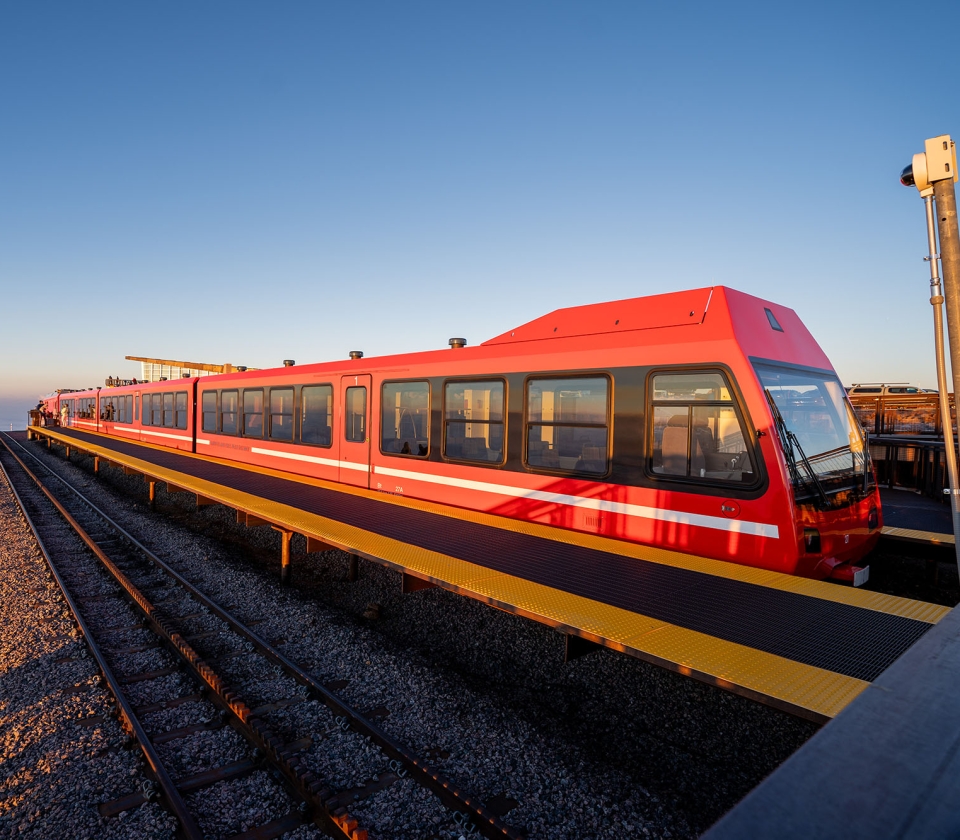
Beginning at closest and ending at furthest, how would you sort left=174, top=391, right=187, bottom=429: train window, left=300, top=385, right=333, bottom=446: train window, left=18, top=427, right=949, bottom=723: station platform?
left=18, top=427, right=949, bottom=723: station platform → left=300, top=385, right=333, bottom=446: train window → left=174, top=391, right=187, bottom=429: train window

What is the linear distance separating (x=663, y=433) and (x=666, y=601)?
1772mm

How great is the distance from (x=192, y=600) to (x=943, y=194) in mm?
8201

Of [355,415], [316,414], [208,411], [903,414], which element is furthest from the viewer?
[903,414]

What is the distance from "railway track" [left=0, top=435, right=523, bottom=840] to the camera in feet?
10.8

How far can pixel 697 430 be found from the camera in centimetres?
505

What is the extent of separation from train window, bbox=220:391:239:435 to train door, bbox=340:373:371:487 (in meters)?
5.10

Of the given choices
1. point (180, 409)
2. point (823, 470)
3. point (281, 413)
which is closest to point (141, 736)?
point (823, 470)

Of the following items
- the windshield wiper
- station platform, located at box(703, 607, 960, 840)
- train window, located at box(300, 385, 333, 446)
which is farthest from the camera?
train window, located at box(300, 385, 333, 446)

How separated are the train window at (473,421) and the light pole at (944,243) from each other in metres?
4.27

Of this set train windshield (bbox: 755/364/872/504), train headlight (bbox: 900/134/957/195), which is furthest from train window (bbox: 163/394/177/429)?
train headlight (bbox: 900/134/957/195)

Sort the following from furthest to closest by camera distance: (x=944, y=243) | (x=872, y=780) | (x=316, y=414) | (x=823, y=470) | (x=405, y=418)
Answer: (x=316, y=414)
(x=405, y=418)
(x=823, y=470)
(x=944, y=243)
(x=872, y=780)

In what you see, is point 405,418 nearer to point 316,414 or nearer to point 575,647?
point 316,414

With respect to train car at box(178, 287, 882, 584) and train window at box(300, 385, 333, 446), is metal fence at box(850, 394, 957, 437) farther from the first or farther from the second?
train window at box(300, 385, 333, 446)

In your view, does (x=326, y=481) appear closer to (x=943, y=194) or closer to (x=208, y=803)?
(x=208, y=803)
